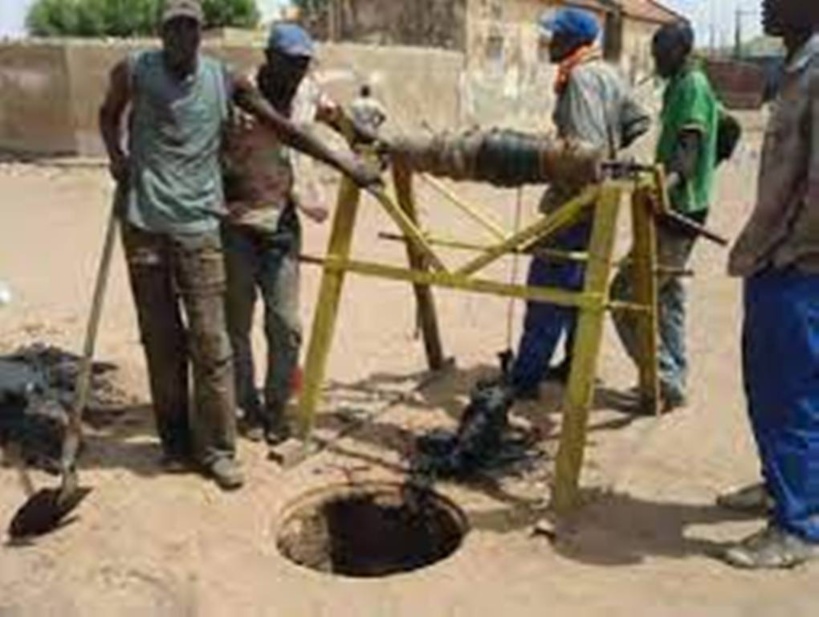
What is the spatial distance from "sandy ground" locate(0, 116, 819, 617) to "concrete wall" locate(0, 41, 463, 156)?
29.1ft

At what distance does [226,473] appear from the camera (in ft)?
18.8

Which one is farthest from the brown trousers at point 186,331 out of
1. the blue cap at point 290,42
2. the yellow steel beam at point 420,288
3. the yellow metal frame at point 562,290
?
the yellow steel beam at point 420,288

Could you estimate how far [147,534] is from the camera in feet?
17.3

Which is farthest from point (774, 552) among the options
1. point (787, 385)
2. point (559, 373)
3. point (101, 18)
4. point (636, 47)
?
point (101, 18)

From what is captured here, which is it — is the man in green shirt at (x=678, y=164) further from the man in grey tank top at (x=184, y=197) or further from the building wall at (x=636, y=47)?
the building wall at (x=636, y=47)

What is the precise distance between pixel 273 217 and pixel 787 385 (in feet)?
8.05

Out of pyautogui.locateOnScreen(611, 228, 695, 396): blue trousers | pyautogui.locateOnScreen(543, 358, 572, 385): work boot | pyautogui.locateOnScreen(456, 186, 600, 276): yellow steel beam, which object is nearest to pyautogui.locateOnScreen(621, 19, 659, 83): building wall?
pyautogui.locateOnScreen(543, 358, 572, 385): work boot

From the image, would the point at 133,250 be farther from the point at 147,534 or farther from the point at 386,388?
the point at 386,388

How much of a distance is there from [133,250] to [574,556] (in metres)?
2.27

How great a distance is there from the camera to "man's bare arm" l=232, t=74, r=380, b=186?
569 centimetres

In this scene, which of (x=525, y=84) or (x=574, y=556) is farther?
(x=525, y=84)

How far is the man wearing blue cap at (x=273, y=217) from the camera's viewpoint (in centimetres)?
595

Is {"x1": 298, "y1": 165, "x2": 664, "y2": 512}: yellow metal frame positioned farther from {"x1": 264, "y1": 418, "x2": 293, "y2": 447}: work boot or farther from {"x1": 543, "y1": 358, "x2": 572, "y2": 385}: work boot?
{"x1": 543, "y1": 358, "x2": 572, "y2": 385}: work boot

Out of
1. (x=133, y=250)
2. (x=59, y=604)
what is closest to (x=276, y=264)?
(x=133, y=250)
